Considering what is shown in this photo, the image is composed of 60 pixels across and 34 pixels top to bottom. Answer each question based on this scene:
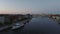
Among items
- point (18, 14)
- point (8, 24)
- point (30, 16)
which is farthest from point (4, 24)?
point (30, 16)

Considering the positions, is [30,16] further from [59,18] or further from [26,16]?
[59,18]

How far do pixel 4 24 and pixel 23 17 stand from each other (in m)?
0.33

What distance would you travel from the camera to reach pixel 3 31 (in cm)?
240

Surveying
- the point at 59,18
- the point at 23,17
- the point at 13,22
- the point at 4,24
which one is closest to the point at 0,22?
the point at 4,24

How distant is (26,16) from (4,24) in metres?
0.40

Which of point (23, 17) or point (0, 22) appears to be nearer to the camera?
point (0, 22)

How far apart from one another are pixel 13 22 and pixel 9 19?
0.08m

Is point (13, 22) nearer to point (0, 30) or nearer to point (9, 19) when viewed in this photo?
point (9, 19)

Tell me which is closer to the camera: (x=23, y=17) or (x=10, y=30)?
(x=10, y=30)

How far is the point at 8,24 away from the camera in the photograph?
7.90 feet

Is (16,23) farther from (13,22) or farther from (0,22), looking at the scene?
(0,22)

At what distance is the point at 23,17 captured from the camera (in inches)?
102

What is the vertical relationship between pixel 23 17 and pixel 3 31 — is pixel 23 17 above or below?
above

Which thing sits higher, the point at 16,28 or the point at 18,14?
the point at 18,14
